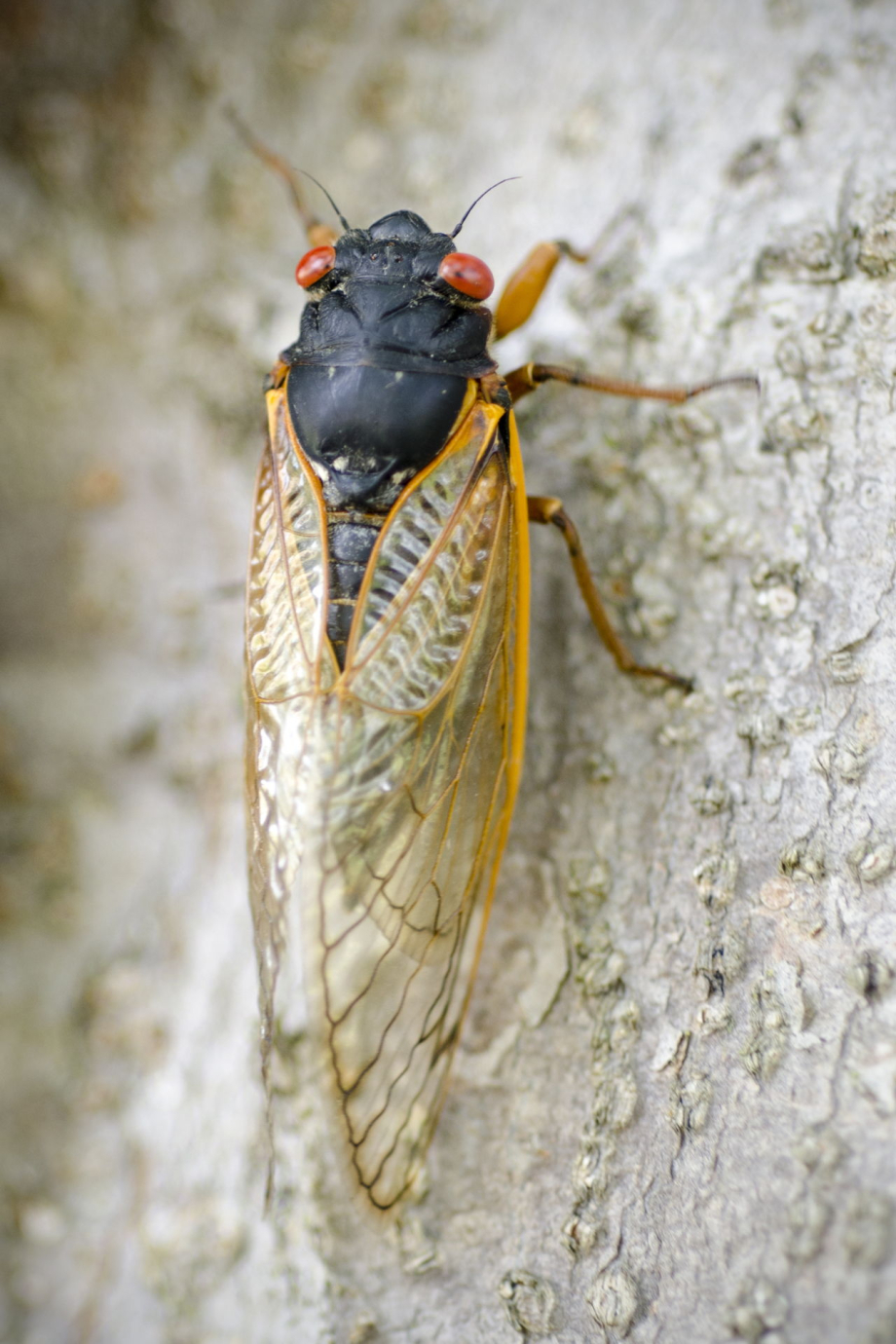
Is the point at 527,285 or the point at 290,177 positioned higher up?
the point at 290,177

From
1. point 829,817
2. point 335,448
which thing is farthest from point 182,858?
point 829,817

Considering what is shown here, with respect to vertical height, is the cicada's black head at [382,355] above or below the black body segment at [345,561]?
above

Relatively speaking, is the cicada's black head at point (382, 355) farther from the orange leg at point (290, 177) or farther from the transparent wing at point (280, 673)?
the orange leg at point (290, 177)

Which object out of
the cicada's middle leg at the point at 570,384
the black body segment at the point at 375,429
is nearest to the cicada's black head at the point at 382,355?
the black body segment at the point at 375,429

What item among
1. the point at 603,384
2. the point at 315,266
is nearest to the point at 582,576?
the point at 603,384

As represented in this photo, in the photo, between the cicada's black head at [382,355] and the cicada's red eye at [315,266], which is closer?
the cicada's black head at [382,355]

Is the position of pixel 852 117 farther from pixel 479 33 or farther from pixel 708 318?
pixel 479 33

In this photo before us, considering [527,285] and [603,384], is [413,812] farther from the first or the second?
[527,285]
